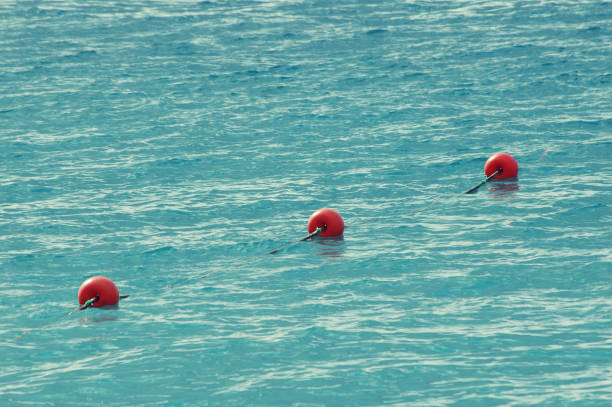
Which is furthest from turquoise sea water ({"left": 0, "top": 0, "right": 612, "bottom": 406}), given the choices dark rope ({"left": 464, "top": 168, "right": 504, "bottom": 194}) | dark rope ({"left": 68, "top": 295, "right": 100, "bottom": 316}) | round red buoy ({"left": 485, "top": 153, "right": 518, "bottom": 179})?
round red buoy ({"left": 485, "top": 153, "right": 518, "bottom": 179})

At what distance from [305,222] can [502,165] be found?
4408mm

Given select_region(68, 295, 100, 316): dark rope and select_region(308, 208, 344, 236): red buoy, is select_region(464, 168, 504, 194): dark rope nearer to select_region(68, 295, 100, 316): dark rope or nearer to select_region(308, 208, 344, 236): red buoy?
select_region(308, 208, 344, 236): red buoy

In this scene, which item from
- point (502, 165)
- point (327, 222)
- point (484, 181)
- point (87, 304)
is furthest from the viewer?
point (502, 165)

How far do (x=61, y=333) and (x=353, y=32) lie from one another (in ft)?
83.7

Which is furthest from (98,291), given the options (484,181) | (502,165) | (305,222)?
(502,165)

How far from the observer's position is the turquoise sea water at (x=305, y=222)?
10266 mm

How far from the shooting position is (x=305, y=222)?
51.9ft

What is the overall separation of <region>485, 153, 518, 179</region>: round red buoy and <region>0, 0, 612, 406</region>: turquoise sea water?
0.37 metres

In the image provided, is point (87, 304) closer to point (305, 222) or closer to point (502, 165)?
point (305, 222)

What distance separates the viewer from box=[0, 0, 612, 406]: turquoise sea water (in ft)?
33.7

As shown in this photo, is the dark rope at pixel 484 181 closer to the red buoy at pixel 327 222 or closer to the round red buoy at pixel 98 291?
the red buoy at pixel 327 222

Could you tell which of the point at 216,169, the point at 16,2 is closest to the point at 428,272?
the point at 216,169

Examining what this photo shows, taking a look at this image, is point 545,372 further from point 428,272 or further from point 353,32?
point 353,32

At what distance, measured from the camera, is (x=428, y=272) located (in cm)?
1327
